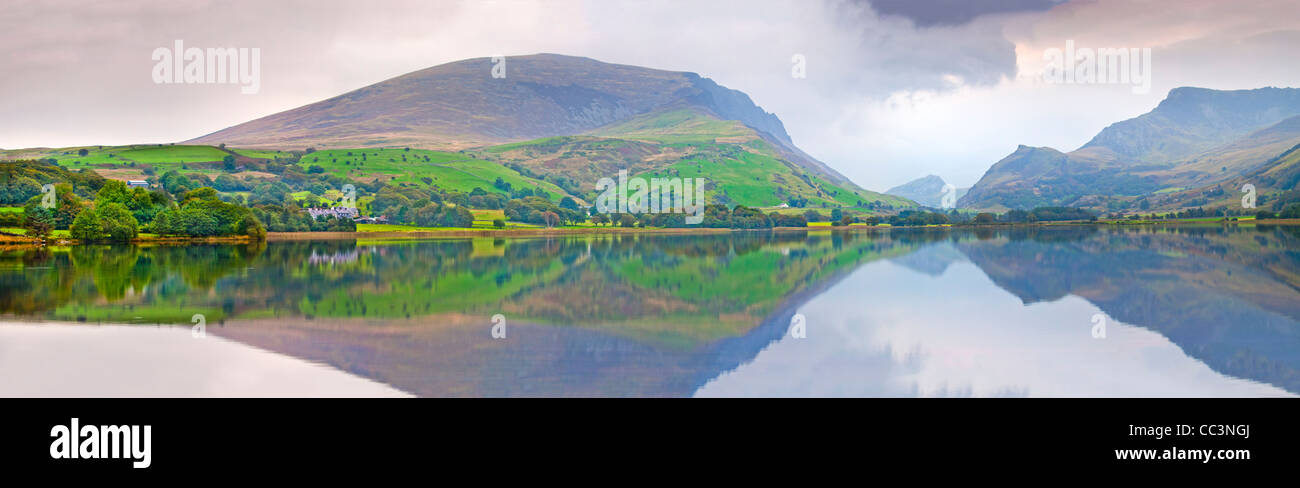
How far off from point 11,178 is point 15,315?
98404 mm

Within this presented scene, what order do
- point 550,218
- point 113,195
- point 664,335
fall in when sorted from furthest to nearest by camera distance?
point 550,218 → point 113,195 → point 664,335

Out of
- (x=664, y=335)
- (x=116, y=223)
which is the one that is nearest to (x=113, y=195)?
(x=116, y=223)

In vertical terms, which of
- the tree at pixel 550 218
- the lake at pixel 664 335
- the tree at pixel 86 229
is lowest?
the lake at pixel 664 335

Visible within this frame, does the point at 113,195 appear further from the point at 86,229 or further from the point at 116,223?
the point at 86,229

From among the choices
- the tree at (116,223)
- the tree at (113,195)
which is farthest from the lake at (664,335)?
the tree at (113,195)

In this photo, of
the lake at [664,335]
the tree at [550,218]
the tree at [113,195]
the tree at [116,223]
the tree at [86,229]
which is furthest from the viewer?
the tree at [550,218]

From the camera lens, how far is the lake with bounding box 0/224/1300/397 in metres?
13.1

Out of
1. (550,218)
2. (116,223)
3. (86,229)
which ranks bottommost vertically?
(86,229)

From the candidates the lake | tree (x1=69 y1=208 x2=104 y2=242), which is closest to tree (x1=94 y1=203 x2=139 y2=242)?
tree (x1=69 y1=208 x2=104 y2=242)

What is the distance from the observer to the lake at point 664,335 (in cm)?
1307

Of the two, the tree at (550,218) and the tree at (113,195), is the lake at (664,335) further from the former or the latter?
the tree at (550,218)

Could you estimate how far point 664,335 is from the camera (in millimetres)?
18641

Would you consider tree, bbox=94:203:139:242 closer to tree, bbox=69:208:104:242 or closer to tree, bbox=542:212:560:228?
tree, bbox=69:208:104:242
